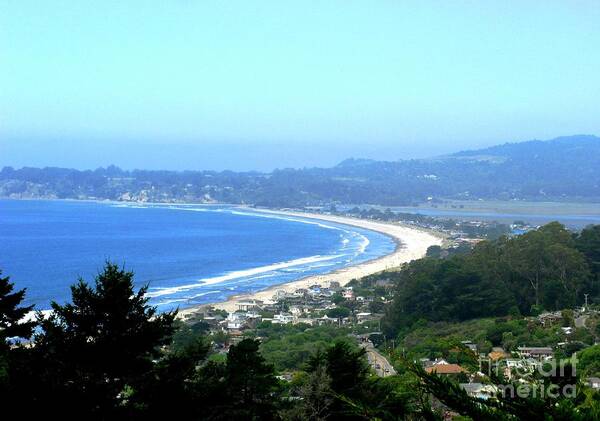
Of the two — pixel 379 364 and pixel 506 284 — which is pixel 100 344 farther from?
pixel 506 284

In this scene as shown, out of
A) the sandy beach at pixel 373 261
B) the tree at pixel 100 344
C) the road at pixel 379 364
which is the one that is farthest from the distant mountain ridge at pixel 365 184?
the tree at pixel 100 344

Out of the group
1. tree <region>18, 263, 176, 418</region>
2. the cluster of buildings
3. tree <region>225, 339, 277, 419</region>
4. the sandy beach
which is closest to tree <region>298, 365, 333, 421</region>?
tree <region>225, 339, 277, 419</region>

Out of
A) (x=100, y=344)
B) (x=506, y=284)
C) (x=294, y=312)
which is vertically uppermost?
(x=100, y=344)

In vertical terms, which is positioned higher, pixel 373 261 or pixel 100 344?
pixel 100 344

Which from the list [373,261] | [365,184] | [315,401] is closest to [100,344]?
[315,401]

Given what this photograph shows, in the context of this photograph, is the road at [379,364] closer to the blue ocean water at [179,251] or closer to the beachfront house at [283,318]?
the beachfront house at [283,318]

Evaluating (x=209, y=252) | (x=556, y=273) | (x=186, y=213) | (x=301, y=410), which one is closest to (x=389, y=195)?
(x=186, y=213)
